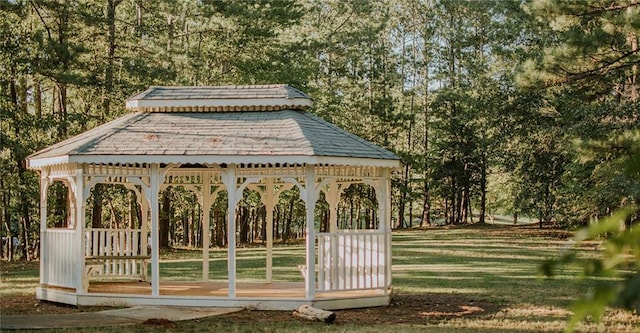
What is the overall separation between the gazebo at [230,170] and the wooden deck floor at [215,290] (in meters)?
0.03

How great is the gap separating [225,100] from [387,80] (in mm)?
32801

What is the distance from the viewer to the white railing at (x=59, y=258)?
13.4 meters

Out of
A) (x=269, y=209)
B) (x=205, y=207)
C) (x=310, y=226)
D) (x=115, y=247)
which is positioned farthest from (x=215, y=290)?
(x=115, y=247)

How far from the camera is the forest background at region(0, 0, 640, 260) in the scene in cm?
1898

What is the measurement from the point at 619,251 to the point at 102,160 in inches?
487

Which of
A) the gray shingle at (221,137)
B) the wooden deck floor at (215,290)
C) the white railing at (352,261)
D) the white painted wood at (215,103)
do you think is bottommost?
the wooden deck floor at (215,290)

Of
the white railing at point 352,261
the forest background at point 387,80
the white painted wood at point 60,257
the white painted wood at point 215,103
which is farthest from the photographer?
the forest background at point 387,80

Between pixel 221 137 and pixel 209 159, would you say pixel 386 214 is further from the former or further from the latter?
pixel 209 159

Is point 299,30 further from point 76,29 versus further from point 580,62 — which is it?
point 580,62

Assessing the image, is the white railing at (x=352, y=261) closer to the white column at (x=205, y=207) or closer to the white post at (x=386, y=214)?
the white post at (x=386, y=214)

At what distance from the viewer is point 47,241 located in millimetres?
14102

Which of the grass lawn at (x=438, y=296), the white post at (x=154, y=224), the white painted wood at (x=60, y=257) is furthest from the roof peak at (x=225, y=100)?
the grass lawn at (x=438, y=296)

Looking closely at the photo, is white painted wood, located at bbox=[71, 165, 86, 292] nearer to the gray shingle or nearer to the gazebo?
the gazebo

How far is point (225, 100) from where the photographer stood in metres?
14.3
